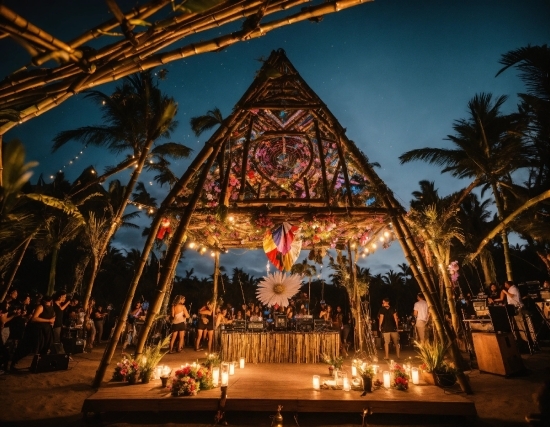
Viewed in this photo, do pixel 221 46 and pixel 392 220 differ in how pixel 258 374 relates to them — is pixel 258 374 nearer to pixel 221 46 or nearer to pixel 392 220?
pixel 392 220

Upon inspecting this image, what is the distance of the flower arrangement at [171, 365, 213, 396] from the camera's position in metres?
5.00

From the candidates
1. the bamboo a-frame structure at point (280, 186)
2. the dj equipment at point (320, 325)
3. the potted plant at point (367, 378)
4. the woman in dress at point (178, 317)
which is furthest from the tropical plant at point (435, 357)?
the woman in dress at point (178, 317)

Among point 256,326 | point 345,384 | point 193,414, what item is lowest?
point 193,414

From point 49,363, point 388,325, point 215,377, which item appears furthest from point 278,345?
point 49,363

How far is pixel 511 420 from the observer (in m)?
4.66

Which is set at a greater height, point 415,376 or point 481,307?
point 481,307

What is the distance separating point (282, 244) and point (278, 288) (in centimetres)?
351

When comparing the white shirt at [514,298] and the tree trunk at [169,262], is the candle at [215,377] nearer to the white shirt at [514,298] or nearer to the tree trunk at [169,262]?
the tree trunk at [169,262]

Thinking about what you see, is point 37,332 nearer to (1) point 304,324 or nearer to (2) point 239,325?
(2) point 239,325

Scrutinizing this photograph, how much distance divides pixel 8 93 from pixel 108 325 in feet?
66.0

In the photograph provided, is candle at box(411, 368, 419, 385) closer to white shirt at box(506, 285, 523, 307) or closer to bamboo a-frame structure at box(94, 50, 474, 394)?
bamboo a-frame structure at box(94, 50, 474, 394)

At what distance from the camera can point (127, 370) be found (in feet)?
19.4

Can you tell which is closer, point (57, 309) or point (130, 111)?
point (57, 309)

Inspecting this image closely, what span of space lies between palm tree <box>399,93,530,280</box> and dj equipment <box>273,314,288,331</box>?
27.4 ft
